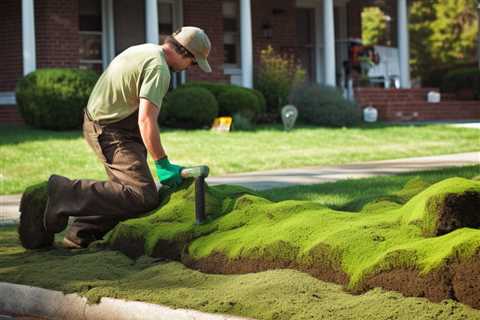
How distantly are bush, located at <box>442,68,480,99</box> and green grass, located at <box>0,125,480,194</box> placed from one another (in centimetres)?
876

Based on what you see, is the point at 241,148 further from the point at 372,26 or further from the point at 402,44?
the point at 372,26

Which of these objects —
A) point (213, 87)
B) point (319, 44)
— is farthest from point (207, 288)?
point (319, 44)

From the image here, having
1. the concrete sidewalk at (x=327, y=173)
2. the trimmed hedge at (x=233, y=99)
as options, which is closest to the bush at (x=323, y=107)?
the trimmed hedge at (x=233, y=99)

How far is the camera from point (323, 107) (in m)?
22.4

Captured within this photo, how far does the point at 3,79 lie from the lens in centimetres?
2305

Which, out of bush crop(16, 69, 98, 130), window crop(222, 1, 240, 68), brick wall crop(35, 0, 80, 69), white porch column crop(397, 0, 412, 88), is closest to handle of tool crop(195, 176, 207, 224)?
bush crop(16, 69, 98, 130)

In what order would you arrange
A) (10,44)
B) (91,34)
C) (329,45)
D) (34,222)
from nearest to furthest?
(34,222) < (10,44) < (91,34) < (329,45)

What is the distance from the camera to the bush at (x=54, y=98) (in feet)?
60.5

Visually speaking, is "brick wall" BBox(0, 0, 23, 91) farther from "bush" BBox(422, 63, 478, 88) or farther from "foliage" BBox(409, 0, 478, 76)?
"foliage" BBox(409, 0, 478, 76)

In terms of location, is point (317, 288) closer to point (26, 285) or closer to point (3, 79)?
point (26, 285)

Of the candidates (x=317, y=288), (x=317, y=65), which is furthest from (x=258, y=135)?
(x=317, y=288)

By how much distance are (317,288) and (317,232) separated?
1.77ft

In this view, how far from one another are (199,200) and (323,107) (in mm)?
16448

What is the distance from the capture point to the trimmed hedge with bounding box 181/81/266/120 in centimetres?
2106
